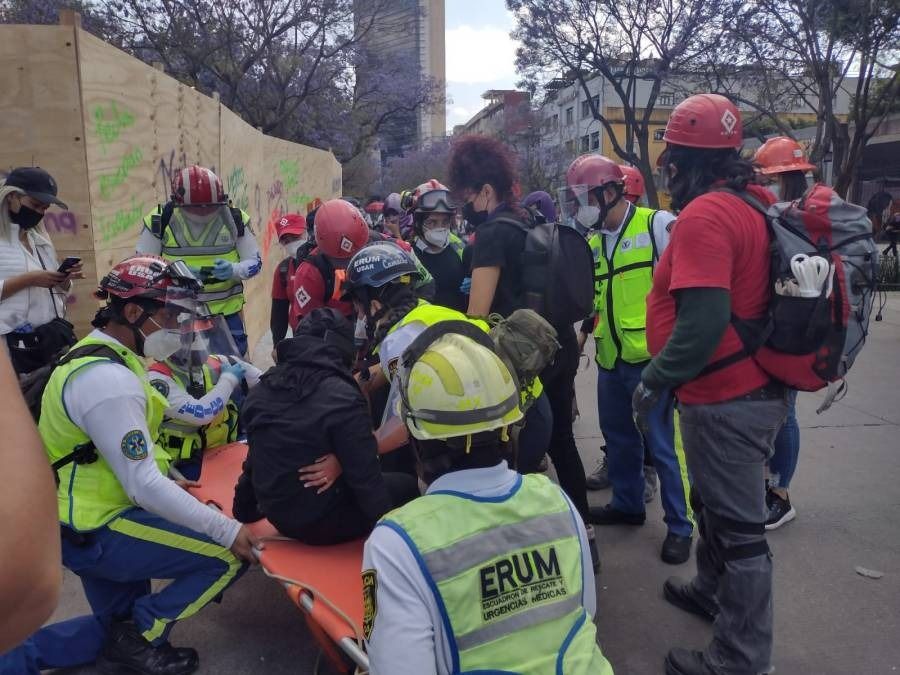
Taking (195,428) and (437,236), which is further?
(437,236)

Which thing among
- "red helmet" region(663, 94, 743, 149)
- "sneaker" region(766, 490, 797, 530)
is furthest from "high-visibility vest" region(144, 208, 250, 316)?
"sneaker" region(766, 490, 797, 530)

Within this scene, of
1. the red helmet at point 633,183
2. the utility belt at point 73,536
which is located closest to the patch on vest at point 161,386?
the utility belt at point 73,536

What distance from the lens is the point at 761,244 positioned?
2.28m

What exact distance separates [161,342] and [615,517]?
8.15 ft

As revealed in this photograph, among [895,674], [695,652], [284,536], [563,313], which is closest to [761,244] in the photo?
[563,313]

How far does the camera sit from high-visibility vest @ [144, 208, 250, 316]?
441 centimetres

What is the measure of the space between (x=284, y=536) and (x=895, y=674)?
→ 91.3 inches

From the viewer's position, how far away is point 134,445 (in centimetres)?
238

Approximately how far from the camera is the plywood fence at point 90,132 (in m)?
4.00

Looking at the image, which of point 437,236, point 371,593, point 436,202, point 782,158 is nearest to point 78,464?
point 371,593

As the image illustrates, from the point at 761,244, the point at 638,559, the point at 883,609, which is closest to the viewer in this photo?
the point at 761,244

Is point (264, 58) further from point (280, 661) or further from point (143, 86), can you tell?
point (280, 661)

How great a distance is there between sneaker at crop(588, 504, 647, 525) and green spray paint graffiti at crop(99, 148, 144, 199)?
349 cm

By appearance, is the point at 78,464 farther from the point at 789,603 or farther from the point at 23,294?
the point at 789,603
